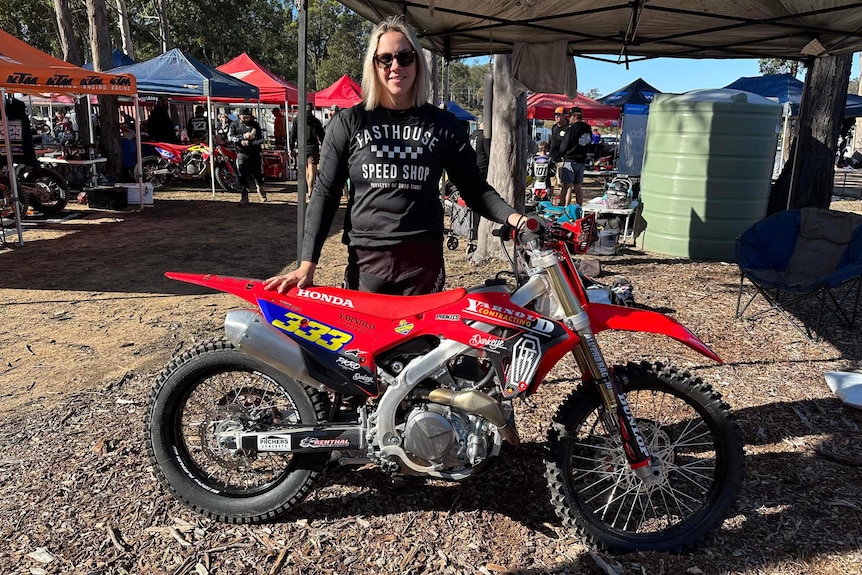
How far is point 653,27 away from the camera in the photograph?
18.2 ft

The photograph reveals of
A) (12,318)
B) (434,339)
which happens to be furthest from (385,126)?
(12,318)

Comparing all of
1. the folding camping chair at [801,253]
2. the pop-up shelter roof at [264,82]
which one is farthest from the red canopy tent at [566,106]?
the folding camping chair at [801,253]

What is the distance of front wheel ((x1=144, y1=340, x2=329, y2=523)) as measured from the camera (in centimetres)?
255

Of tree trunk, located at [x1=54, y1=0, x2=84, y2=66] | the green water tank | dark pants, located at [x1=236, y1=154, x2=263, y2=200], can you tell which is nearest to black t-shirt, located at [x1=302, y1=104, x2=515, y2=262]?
→ the green water tank

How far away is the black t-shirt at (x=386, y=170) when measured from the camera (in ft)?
8.43

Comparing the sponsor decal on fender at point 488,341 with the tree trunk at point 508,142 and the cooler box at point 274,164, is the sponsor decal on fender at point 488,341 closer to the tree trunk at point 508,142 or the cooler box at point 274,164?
the tree trunk at point 508,142

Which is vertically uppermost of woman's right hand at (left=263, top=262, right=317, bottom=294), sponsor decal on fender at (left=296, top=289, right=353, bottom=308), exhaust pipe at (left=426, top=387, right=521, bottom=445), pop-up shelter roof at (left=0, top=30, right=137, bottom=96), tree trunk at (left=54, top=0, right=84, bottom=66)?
tree trunk at (left=54, top=0, right=84, bottom=66)

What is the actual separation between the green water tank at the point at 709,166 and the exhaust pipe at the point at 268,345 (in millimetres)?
6778

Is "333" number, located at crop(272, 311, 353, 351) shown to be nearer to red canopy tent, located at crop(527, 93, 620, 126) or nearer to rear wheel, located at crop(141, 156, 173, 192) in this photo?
rear wheel, located at crop(141, 156, 173, 192)

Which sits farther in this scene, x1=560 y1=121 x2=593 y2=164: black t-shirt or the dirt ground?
x1=560 y1=121 x2=593 y2=164: black t-shirt

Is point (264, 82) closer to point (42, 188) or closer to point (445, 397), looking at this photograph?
point (42, 188)

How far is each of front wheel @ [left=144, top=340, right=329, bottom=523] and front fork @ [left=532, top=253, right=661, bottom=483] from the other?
107cm

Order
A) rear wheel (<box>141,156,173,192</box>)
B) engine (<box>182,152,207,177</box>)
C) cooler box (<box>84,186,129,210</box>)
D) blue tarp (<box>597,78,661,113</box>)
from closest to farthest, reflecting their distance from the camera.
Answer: cooler box (<box>84,186,129,210</box>), rear wheel (<box>141,156,173,192</box>), engine (<box>182,152,207,177</box>), blue tarp (<box>597,78,661,113</box>)

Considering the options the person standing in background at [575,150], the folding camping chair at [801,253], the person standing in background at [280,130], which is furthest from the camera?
the person standing in background at [280,130]
